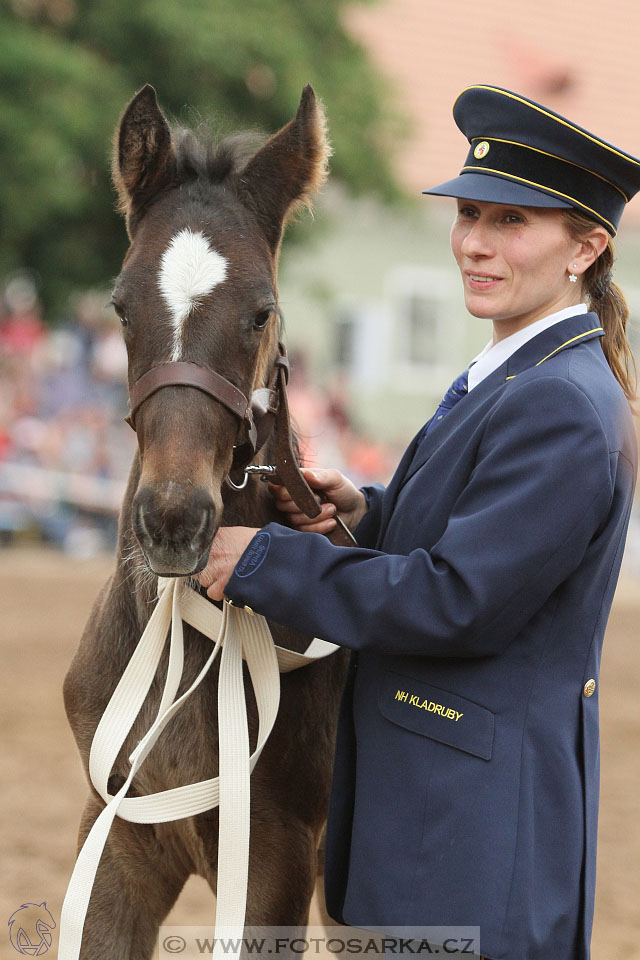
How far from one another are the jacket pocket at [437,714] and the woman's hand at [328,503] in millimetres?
619

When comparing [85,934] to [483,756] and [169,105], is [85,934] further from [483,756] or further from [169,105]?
[169,105]

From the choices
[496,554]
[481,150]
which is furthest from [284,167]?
[496,554]

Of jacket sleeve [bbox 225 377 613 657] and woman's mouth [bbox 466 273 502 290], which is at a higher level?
woman's mouth [bbox 466 273 502 290]

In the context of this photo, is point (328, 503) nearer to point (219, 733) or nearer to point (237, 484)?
point (237, 484)

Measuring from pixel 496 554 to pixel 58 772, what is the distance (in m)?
4.66

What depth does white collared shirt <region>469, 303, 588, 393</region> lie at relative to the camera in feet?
7.97

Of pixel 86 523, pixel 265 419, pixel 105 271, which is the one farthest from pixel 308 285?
pixel 265 419

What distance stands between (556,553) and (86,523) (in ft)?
37.0

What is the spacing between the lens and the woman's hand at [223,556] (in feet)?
8.04

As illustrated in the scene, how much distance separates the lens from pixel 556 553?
86.2 inches

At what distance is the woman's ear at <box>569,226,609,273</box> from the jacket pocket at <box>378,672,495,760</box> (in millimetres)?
921

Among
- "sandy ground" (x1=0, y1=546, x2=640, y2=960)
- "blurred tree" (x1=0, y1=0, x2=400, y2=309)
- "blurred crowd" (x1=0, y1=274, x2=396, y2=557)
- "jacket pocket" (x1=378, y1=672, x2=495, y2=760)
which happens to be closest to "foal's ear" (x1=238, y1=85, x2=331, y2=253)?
"jacket pocket" (x1=378, y1=672, x2=495, y2=760)

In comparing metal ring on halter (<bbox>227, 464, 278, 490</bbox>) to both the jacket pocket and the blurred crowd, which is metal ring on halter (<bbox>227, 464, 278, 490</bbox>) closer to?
the jacket pocket

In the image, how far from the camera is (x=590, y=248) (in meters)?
2.40
